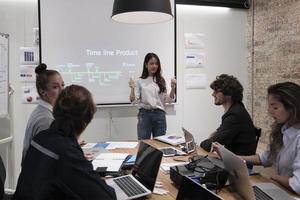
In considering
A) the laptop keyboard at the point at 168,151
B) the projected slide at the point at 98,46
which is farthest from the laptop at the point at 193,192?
the projected slide at the point at 98,46

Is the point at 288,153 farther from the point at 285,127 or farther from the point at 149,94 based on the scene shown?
the point at 149,94

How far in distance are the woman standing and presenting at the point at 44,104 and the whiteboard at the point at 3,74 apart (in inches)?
54.0

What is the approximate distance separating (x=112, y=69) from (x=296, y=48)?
2439mm

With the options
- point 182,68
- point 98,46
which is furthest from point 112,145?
point 182,68

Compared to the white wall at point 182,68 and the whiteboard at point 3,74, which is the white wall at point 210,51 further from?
the whiteboard at point 3,74

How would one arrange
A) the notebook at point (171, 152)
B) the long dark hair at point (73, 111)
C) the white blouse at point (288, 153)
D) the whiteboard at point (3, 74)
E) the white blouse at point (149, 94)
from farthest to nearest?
the white blouse at point (149, 94), the whiteboard at point (3, 74), the notebook at point (171, 152), the white blouse at point (288, 153), the long dark hair at point (73, 111)

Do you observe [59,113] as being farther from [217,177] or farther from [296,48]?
[296,48]

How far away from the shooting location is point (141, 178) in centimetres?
185

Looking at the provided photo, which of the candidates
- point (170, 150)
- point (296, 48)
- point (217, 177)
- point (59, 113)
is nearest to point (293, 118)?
point (217, 177)

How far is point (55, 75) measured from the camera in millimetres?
2283

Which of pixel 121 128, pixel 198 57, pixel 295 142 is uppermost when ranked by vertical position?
pixel 198 57

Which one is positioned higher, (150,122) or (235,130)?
(235,130)

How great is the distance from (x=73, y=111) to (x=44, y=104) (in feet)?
2.67

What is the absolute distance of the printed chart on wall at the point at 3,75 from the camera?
3.42 metres
